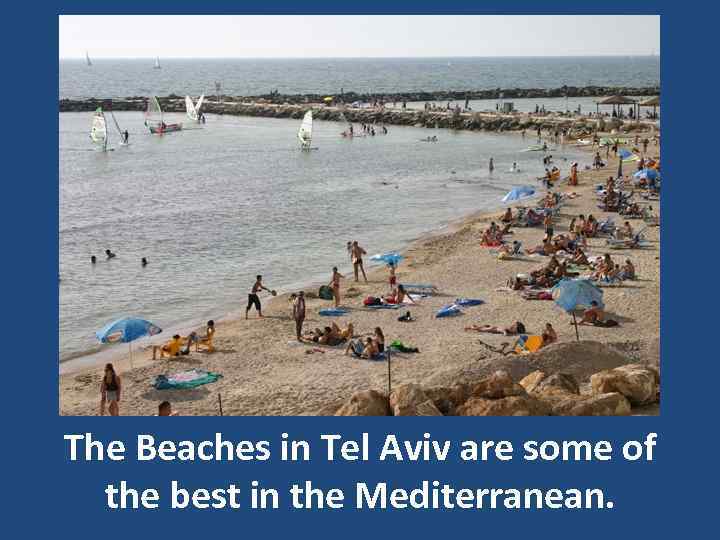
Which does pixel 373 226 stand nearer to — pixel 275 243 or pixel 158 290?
pixel 275 243

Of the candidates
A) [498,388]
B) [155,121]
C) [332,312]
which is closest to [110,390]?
[498,388]

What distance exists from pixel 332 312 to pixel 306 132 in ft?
111

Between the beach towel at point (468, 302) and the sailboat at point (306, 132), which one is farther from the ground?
the sailboat at point (306, 132)

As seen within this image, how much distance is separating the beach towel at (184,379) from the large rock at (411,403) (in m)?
4.39

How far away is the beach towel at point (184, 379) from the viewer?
13039 millimetres

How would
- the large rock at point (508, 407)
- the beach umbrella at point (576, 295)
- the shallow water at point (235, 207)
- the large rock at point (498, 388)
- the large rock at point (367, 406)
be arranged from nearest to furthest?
the large rock at point (508, 407) → the large rock at point (367, 406) → the large rock at point (498, 388) → the beach umbrella at point (576, 295) → the shallow water at point (235, 207)

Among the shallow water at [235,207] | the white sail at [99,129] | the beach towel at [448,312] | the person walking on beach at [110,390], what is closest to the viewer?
the person walking on beach at [110,390]

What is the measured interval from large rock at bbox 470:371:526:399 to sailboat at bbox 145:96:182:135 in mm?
54821

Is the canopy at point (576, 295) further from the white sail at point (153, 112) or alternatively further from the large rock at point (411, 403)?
the white sail at point (153, 112)

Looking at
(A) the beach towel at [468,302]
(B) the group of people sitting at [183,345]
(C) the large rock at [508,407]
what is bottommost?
(B) the group of people sitting at [183,345]

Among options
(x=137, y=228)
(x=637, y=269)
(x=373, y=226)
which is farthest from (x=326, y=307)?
(x=137, y=228)

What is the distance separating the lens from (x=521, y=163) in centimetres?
4284

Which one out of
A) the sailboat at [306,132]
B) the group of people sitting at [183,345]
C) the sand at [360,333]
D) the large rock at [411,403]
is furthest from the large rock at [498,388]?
the sailboat at [306,132]

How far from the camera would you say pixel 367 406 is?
9.62m
